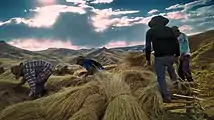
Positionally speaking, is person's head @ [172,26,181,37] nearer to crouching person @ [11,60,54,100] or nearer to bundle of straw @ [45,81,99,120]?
bundle of straw @ [45,81,99,120]

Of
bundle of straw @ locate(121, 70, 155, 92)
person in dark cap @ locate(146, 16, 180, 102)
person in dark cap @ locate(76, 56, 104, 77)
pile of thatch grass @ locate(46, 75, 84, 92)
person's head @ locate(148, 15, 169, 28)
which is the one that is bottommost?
pile of thatch grass @ locate(46, 75, 84, 92)

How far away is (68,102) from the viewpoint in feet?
21.1

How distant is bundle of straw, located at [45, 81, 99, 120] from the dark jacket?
4.62 ft

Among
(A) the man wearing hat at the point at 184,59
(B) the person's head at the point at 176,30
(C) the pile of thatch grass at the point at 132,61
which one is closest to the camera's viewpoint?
(B) the person's head at the point at 176,30

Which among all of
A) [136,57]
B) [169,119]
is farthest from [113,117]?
[136,57]

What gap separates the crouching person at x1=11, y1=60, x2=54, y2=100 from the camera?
8.72 metres

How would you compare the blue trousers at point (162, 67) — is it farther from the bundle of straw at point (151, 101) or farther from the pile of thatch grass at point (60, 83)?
the pile of thatch grass at point (60, 83)

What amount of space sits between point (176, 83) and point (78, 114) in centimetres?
238

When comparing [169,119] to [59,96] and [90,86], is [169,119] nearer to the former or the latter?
[90,86]

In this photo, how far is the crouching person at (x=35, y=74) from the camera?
28.6ft

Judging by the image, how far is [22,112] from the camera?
6.55 m

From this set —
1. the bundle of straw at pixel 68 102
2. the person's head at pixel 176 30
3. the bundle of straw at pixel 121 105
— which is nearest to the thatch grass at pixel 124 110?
the bundle of straw at pixel 121 105

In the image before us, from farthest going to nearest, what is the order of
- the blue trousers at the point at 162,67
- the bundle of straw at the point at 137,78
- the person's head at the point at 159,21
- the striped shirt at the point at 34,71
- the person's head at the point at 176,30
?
the striped shirt at the point at 34,71 < the person's head at the point at 176,30 < the bundle of straw at the point at 137,78 < the person's head at the point at 159,21 < the blue trousers at the point at 162,67

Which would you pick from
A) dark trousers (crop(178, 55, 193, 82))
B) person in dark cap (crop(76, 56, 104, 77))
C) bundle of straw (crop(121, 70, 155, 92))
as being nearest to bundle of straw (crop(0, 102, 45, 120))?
bundle of straw (crop(121, 70, 155, 92))
